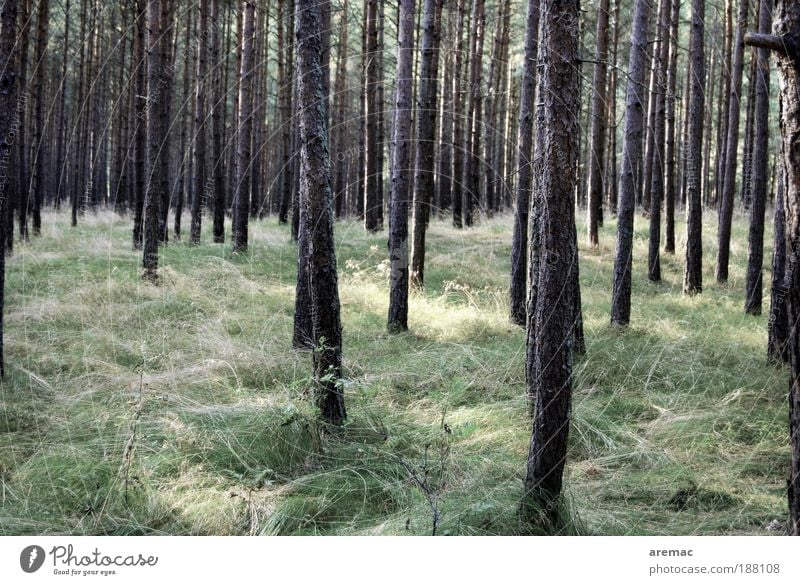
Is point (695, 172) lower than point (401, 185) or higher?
higher

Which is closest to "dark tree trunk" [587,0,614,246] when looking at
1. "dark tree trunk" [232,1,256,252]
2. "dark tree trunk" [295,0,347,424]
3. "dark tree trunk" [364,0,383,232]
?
"dark tree trunk" [364,0,383,232]

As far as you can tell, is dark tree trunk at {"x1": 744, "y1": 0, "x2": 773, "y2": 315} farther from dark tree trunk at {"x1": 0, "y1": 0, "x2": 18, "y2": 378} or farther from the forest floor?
dark tree trunk at {"x1": 0, "y1": 0, "x2": 18, "y2": 378}

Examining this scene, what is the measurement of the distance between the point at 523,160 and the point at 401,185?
1.63 metres

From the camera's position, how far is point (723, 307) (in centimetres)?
1157

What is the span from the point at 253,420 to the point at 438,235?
511 inches

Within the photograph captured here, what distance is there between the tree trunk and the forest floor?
468 mm

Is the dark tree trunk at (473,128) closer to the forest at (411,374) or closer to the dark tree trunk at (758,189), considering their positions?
the forest at (411,374)

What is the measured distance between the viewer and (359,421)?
17.4 feet

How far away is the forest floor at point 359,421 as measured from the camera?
158 inches

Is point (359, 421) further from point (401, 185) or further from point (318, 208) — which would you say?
point (401, 185)

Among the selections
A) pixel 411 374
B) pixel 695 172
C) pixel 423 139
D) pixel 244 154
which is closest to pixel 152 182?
pixel 244 154

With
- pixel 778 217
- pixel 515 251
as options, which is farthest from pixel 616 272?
pixel 778 217

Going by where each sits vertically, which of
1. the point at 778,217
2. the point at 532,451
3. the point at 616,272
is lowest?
the point at 532,451
